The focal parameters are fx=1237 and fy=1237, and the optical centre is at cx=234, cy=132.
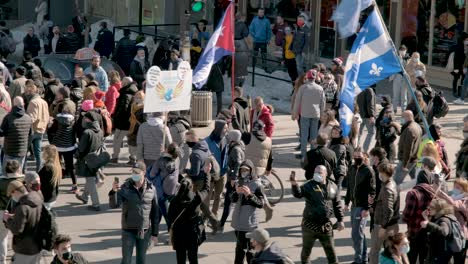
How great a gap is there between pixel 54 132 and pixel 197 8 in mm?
6625

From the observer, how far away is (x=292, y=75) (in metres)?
31.0

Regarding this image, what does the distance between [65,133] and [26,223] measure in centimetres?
540

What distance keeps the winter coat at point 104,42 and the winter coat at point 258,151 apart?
14441 mm

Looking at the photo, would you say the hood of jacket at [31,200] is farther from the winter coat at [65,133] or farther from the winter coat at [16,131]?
the winter coat at [65,133]

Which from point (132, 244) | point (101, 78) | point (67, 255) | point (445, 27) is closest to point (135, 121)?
point (101, 78)

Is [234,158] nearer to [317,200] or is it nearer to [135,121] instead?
[317,200]

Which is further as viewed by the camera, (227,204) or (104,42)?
(104,42)

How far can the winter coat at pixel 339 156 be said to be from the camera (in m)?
19.0

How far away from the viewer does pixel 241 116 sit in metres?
22.1

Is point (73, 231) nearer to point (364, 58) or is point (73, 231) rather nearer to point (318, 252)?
point (318, 252)

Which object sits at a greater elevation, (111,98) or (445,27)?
(445,27)

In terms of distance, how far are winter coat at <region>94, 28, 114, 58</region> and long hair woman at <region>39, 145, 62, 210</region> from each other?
52.6 feet

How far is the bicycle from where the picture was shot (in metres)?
20.5

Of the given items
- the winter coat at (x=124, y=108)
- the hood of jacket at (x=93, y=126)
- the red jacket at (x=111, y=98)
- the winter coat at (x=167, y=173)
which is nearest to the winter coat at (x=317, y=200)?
the winter coat at (x=167, y=173)
